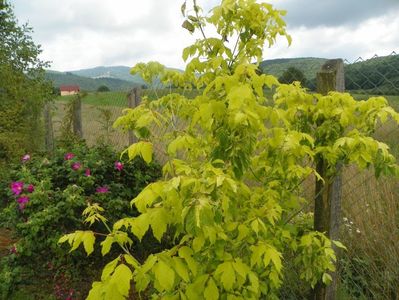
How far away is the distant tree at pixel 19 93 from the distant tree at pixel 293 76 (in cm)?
545

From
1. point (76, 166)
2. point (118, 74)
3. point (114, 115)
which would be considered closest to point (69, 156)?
point (76, 166)

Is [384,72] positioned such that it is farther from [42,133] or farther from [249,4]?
[42,133]

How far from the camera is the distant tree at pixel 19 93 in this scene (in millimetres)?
7469

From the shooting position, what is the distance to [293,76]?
10.2 ft

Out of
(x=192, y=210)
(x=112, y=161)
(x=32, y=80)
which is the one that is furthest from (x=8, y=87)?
(x=192, y=210)

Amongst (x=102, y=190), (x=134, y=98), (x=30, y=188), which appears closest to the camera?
(x=30, y=188)

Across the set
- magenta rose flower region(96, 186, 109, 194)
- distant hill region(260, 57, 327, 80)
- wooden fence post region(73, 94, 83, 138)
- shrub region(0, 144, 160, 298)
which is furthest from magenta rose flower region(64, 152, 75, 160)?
wooden fence post region(73, 94, 83, 138)

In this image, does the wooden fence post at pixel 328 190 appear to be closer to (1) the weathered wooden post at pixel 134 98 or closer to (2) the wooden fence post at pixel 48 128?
(1) the weathered wooden post at pixel 134 98

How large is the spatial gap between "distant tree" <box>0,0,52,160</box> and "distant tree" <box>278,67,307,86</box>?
17.9 ft

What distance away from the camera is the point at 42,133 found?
8.59m

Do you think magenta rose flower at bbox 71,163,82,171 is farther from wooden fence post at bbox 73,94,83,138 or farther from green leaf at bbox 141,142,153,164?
wooden fence post at bbox 73,94,83,138

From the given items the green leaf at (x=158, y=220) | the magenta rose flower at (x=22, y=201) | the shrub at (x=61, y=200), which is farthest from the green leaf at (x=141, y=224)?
the magenta rose flower at (x=22, y=201)

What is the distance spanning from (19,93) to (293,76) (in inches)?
264

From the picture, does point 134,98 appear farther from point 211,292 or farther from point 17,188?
point 211,292
